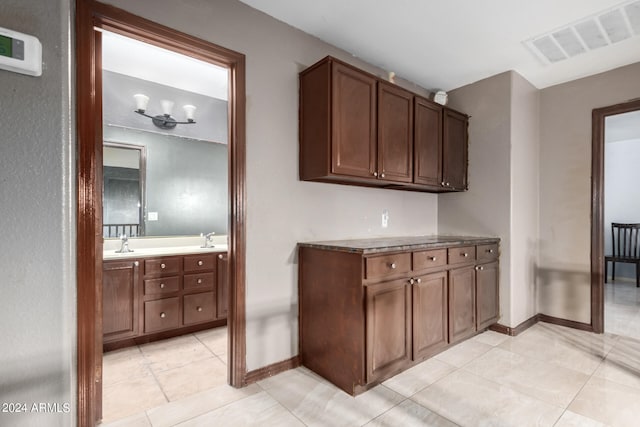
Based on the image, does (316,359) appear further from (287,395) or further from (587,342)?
(587,342)

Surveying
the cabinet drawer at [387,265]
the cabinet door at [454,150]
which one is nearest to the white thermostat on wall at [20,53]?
the cabinet drawer at [387,265]

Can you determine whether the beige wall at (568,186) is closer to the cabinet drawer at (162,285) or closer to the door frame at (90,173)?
the door frame at (90,173)

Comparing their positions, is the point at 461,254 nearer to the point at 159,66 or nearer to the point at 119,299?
the point at 119,299

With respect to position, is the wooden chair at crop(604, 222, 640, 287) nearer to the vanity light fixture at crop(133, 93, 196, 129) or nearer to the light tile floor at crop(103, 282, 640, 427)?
the light tile floor at crop(103, 282, 640, 427)

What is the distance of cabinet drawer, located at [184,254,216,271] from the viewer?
301cm

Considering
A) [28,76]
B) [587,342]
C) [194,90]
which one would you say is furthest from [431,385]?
[194,90]

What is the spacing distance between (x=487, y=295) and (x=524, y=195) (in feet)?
3.73

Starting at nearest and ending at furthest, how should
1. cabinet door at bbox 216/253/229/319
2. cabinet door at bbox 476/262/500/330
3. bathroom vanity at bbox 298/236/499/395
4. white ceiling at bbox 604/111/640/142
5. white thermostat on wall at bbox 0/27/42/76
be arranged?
1. white thermostat on wall at bbox 0/27/42/76
2. bathroom vanity at bbox 298/236/499/395
3. cabinet door at bbox 476/262/500/330
4. cabinet door at bbox 216/253/229/319
5. white ceiling at bbox 604/111/640/142

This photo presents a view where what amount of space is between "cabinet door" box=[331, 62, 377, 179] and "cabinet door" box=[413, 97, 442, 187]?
56 centimetres

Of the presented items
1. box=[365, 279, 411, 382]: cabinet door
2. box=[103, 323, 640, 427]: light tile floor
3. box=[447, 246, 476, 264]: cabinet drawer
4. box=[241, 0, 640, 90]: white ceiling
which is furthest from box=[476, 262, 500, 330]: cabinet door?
box=[241, 0, 640, 90]: white ceiling

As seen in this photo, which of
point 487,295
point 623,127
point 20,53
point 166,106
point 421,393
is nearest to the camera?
point 20,53

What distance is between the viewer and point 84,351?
1596 millimetres

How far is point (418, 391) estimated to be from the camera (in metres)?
2.00

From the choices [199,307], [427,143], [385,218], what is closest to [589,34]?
[427,143]
